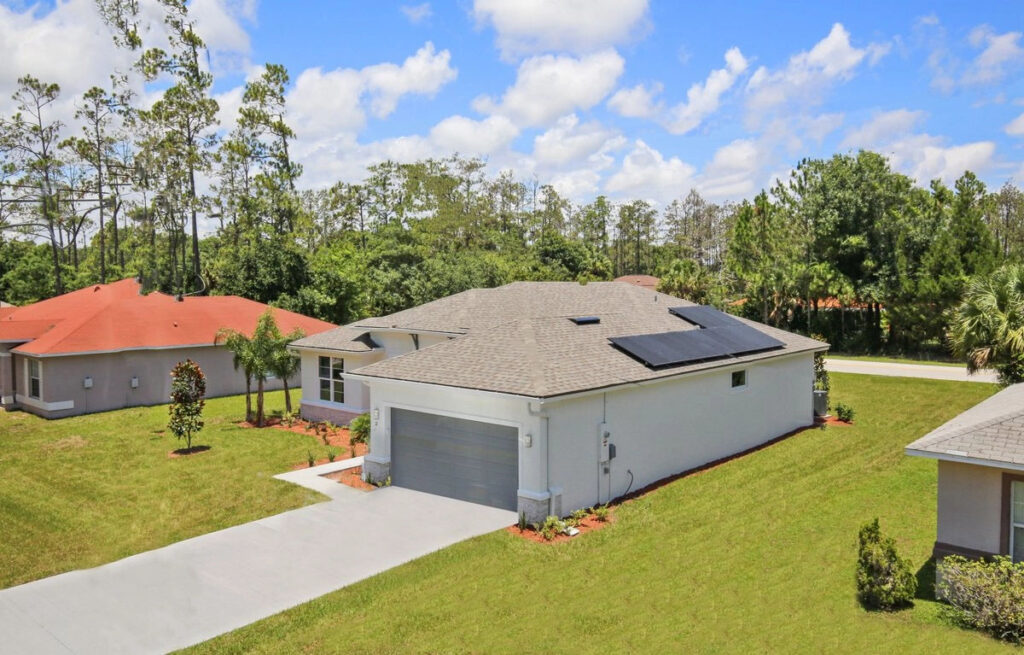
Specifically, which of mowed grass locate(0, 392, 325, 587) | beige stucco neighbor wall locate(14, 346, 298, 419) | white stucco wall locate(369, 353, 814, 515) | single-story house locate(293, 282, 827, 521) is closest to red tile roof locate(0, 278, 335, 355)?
beige stucco neighbor wall locate(14, 346, 298, 419)

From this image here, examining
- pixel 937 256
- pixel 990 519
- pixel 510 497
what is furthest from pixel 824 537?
pixel 937 256

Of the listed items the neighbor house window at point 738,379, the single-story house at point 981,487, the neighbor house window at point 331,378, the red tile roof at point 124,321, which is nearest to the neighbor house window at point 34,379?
the red tile roof at point 124,321

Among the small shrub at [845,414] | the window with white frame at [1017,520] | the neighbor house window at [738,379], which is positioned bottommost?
the small shrub at [845,414]

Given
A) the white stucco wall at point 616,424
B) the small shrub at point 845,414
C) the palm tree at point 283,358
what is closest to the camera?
the white stucco wall at point 616,424

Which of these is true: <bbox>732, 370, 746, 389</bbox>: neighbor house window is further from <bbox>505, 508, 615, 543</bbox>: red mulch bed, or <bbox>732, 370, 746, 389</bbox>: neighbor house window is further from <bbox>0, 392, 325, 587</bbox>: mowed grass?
<bbox>0, 392, 325, 587</bbox>: mowed grass

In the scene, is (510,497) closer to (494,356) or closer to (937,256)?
(494,356)

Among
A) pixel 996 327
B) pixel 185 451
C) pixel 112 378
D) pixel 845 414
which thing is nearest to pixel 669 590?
pixel 996 327

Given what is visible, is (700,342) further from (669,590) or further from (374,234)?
(374,234)

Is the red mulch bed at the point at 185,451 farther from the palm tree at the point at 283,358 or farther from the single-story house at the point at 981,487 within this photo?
the single-story house at the point at 981,487
